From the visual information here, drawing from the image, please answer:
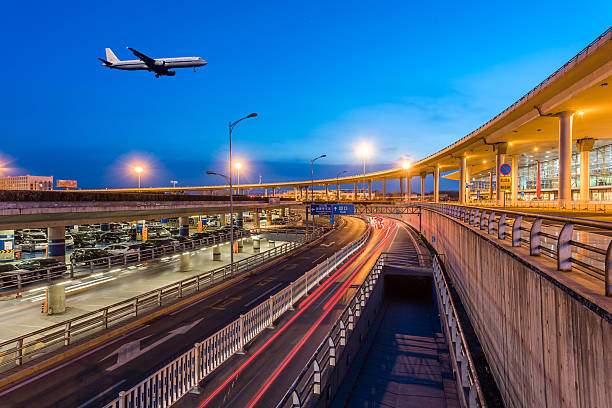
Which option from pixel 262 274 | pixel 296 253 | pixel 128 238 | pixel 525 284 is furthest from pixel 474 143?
pixel 128 238

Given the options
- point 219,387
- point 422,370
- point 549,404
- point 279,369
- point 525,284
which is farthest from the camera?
point 422,370

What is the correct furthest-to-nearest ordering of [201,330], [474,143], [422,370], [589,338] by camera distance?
[474,143]
[422,370]
[201,330]
[589,338]

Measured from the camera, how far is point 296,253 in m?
39.3

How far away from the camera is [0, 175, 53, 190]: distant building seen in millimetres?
120438

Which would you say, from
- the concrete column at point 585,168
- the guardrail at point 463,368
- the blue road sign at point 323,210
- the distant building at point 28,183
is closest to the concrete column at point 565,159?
the concrete column at point 585,168

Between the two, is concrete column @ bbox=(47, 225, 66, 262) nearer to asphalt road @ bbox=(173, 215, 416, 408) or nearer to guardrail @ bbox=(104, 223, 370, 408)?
guardrail @ bbox=(104, 223, 370, 408)

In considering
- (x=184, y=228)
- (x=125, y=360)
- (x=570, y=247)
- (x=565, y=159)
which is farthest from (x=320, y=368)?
(x=184, y=228)

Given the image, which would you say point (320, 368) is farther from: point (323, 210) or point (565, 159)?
point (323, 210)

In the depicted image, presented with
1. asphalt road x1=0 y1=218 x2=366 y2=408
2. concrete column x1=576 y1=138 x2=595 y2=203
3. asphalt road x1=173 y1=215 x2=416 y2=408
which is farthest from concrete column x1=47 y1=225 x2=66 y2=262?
concrete column x1=576 y1=138 x2=595 y2=203

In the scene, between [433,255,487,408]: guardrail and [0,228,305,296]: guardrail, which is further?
[0,228,305,296]: guardrail

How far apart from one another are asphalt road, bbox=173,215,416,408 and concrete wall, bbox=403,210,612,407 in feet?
21.3

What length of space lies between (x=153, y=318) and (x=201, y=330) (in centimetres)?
347

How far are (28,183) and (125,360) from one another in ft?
541

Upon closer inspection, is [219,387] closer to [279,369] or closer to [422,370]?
[279,369]
